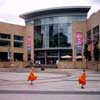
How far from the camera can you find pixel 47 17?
337ft

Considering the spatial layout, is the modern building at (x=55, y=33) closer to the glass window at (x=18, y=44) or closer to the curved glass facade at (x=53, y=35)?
the curved glass facade at (x=53, y=35)

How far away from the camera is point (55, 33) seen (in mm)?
100688

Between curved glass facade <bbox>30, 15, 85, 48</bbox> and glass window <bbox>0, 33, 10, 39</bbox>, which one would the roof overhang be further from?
glass window <bbox>0, 33, 10, 39</bbox>

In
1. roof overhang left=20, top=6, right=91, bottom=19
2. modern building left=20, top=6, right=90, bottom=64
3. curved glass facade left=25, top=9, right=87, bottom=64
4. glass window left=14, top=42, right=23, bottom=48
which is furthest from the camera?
curved glass facade left=25, top=9, right=87, bottom=64

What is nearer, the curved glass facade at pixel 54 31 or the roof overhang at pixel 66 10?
the roof overhang at pixel 66 10

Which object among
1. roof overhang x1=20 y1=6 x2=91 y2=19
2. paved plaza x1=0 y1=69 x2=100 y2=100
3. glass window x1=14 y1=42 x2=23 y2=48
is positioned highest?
roof overhang x1=20 y1=6 x2=91 y2=19

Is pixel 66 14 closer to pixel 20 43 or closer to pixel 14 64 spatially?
pixel 20 43

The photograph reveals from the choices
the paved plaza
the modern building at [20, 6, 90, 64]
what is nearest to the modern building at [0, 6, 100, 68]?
the modern building at [20, 6, 90, 64]

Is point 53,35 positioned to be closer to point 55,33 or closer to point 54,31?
point 55,33

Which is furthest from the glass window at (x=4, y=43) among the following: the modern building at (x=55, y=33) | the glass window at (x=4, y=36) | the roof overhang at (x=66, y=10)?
the roof overhang at (x=66, y=10)

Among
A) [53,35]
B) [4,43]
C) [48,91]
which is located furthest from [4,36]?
[48,91]

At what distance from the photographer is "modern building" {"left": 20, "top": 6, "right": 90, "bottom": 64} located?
98688 mm

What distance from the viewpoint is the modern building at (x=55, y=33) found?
324 feet

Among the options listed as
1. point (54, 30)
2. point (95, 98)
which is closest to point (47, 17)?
point (54, 30)
